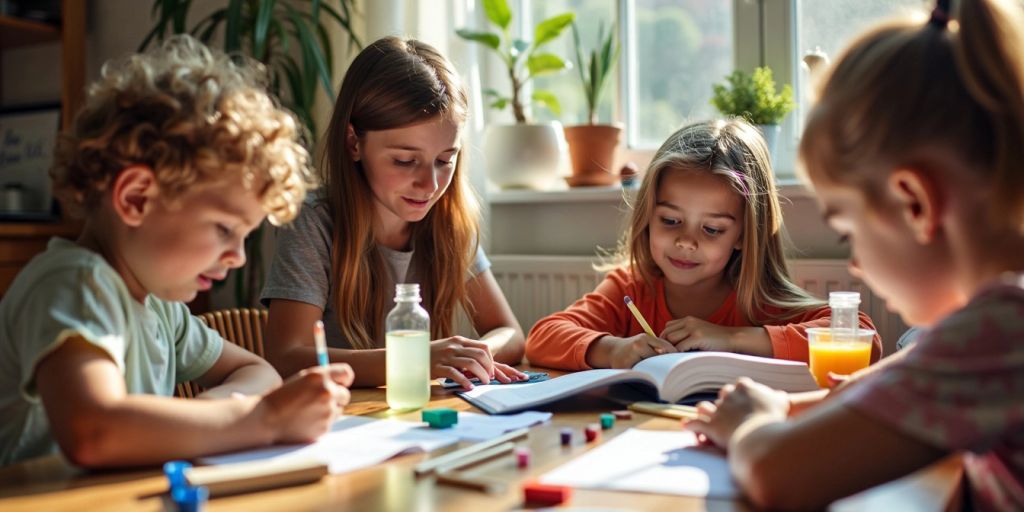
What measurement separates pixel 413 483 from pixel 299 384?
0.21 meters

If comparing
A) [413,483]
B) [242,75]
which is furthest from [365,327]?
[413,483]

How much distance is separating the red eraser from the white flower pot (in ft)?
6.38

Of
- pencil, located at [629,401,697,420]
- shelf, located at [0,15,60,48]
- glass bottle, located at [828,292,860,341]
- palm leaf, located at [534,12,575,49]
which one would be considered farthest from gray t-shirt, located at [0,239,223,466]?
shelf, located at [0,15,60,48]

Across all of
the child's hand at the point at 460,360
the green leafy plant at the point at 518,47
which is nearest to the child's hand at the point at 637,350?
the child's hand at the point at 460,360

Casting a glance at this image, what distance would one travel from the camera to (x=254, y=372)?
1297 mm

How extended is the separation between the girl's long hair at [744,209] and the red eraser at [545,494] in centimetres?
104

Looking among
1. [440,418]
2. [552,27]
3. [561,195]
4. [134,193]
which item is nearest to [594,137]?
[561,195]

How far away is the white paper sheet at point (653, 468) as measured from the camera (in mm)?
848

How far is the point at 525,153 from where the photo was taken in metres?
2.69

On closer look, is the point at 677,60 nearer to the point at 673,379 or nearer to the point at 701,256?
the point at 701,256

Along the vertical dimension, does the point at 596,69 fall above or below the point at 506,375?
above

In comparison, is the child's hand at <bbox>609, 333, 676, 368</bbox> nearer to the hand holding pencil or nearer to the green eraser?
the hand holding pencil

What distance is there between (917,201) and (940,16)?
0.59ft

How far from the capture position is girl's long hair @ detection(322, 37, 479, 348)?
167cm
